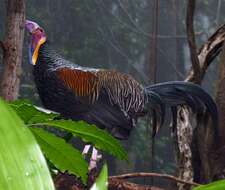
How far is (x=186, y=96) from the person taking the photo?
158cm

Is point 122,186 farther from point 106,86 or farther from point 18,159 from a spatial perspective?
point 18,159

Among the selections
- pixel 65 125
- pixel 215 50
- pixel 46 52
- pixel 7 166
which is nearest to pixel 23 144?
pixel 7 166

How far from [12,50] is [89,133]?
1.88ft

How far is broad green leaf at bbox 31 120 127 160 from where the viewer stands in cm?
39

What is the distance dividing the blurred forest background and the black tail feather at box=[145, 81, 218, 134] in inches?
28.5

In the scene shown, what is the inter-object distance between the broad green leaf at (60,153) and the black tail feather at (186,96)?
97cm

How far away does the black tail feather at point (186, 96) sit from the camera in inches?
58.5

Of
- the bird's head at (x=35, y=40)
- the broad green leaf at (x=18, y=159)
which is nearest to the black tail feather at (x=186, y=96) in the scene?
the bird's head at (x=35, y=40)

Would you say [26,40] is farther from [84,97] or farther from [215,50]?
[215,50]

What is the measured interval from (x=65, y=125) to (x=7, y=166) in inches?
9.4

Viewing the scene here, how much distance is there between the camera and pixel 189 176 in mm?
1395

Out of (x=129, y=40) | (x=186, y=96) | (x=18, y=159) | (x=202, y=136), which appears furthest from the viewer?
(x=129, y=40)

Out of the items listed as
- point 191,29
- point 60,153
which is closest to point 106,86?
point 191,29

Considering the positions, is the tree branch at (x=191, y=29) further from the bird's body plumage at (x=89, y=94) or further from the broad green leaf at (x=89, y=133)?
the broad green leaf at (x=89, y=133)
